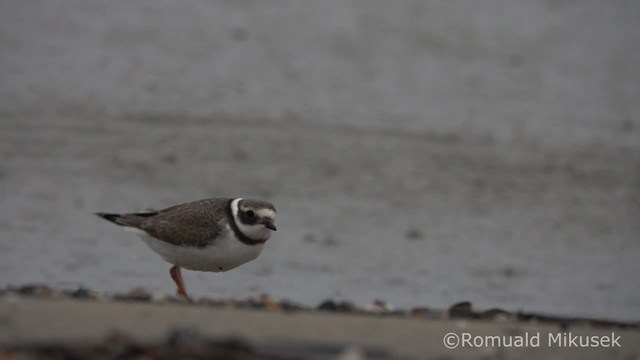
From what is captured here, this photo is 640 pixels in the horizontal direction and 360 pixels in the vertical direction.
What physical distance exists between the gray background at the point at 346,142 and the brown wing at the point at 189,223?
66 centimetres

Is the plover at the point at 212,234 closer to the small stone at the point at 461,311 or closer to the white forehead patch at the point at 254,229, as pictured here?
the white forehead patch at the point at 254,229

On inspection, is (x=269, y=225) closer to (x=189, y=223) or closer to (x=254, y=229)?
(x=254, y=229)

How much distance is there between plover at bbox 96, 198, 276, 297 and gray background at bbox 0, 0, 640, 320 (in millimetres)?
771

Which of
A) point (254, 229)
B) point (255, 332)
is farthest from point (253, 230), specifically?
point (255, 332)

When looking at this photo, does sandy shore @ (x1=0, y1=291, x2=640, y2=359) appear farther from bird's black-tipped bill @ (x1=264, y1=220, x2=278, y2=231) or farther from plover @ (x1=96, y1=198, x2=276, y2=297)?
bird's black-tipped bill @ (x1=264, y1=220, x2=278, y2=231)

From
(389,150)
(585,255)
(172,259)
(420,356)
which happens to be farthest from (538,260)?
(420,356)

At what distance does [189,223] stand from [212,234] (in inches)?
7.0

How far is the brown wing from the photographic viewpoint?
7945mm

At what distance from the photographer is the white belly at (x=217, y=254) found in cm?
789

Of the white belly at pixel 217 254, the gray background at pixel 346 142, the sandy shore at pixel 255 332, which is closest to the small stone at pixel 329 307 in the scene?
the sandy shore at pixel 255 332

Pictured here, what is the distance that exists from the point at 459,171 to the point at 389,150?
2.05ft

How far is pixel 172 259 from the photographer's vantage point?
811cm

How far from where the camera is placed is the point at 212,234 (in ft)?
26.0

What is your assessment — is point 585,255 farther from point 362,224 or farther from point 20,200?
point 20,200
